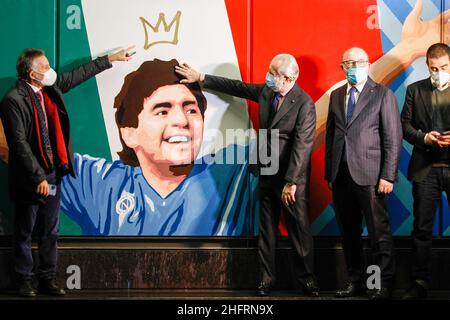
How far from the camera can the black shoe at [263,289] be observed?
22.4ft

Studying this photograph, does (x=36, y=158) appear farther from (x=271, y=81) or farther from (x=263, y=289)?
(x=263, y=289)

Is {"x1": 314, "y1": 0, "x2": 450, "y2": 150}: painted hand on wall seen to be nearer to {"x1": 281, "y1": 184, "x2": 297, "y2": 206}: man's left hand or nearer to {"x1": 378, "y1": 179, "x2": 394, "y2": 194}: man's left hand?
{"x1": 281, "y1": 184, "x2": 297, "y2": 206}: man's left hand

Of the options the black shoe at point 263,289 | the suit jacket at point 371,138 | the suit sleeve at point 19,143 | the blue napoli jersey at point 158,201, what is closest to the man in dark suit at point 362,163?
the suit jacket at point 371,138

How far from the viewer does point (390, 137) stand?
263 inches

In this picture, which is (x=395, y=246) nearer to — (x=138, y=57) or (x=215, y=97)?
(x=215, y=97)

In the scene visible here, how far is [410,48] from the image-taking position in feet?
23.9

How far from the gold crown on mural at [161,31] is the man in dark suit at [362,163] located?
1.49 metres

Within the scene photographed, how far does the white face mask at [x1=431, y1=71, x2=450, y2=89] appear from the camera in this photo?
6719 mm

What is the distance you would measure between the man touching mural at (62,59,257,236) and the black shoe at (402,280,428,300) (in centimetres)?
142

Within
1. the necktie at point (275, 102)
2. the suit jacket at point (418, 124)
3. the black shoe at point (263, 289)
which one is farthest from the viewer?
the necktie at point (275, 102)

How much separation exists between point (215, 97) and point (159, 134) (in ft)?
1.90

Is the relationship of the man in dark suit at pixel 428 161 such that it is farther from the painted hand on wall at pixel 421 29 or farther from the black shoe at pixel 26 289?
the black shoe at pixel 26 289

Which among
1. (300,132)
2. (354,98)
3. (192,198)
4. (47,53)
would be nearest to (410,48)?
(354,98)

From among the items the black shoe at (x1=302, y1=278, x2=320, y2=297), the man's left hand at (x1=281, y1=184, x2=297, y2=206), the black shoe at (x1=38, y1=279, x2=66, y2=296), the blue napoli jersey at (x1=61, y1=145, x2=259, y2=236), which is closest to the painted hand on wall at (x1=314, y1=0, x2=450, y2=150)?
the man's left hand at (x1=281, y1=184, x2=297, y2=206)
